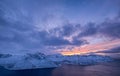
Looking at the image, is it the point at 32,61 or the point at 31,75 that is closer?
the point at 31,75

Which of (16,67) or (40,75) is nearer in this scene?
(40,75)

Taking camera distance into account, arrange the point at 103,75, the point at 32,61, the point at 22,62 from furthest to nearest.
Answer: the point at 32,61
the point at 22,62
the point at 103,75

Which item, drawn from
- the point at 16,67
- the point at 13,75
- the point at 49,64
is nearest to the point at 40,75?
the point at 13,75

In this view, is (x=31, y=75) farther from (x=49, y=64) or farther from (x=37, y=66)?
(x=49, y=64)

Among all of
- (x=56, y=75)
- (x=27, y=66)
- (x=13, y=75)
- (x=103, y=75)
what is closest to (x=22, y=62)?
(x=27, y=66)

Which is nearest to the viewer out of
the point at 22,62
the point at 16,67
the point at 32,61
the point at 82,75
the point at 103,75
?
the point at 103,75

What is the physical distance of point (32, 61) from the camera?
143125 millimetres

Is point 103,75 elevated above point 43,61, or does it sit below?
below

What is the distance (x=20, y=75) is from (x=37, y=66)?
45.1 metres

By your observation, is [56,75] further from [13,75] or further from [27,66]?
[27,66]

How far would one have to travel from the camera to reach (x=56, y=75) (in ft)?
308

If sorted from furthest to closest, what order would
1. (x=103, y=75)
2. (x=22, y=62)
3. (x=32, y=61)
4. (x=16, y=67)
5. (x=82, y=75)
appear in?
1. (x=32, y=61)
2. (x=22, y=62)
3. (x=16, y=67)
4. (x=82, y=75)
5. (x=103, y=75)

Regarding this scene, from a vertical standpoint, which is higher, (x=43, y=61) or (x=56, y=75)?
(x=43, y=61)

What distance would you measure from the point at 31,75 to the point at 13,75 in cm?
1225
